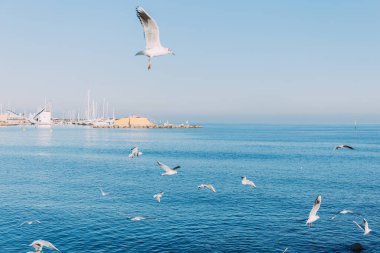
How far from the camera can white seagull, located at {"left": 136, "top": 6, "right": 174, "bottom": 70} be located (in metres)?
13.7

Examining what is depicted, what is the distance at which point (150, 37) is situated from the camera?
15.2 m

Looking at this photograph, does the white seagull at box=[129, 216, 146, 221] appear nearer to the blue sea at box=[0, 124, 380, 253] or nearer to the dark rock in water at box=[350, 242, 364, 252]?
the blue sea at box=[0, 124, 380, 253]

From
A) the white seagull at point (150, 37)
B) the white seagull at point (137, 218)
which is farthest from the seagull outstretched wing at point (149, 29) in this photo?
the white seagull at point (137, 218)

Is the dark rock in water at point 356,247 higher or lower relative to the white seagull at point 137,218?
lower

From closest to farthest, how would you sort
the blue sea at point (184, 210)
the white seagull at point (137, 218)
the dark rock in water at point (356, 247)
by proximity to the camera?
the dark rock in water at point (356, 247), the blue sea at point (184, 210), the white seagull at point (137, 218)

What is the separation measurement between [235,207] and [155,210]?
33.6 ft

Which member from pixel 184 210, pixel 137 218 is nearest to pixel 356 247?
pixel 184 210

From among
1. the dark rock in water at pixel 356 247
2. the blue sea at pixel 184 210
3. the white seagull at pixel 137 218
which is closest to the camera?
the dark rock in water at pixel 356 247

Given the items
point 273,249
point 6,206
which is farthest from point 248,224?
point 6,206

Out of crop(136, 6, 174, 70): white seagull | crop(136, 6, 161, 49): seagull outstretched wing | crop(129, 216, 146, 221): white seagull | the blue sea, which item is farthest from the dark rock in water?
crop(136, 6, 161, 49): seagull outstretched wing

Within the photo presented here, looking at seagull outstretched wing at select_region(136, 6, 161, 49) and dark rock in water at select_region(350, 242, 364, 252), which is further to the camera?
dark rock in water at select_region(350, 242, 364, 252)

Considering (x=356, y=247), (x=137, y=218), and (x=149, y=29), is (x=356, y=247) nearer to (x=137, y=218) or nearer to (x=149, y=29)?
(x=137, y=218)

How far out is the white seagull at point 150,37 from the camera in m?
13.7

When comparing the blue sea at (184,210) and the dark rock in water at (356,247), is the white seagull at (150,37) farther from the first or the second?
the dark rock in water at (356,247)
